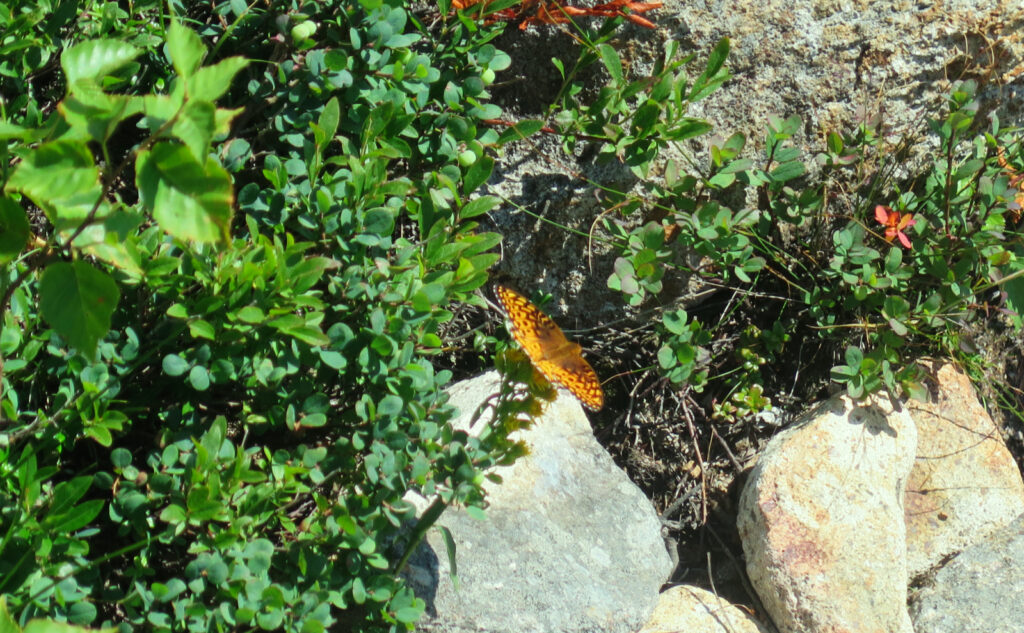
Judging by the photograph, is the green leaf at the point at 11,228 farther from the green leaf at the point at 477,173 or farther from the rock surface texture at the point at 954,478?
the rock surface texture at the point at 954,478

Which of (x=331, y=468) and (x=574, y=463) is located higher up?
(x=331, y=468)

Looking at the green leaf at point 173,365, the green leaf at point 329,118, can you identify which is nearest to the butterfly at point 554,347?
the green leaf at point 329,118

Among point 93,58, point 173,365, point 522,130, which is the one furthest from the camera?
point 522,130

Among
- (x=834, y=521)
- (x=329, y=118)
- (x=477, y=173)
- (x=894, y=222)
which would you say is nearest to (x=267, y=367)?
(x=329, y=118)

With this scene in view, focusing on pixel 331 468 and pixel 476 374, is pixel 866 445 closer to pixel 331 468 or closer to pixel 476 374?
pixel 476 374

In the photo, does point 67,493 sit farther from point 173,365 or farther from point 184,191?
point 184,191

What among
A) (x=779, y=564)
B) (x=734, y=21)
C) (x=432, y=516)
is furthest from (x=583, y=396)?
(x=734, y=21)
